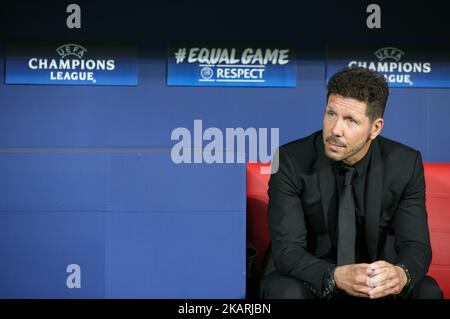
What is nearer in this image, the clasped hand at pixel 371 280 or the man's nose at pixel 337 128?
the clasped hand at pixel 371 280

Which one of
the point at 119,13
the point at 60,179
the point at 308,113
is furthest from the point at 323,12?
the point at 60,179

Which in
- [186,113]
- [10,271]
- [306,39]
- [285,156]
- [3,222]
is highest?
[306,39]

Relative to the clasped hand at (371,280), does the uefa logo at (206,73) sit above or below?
above

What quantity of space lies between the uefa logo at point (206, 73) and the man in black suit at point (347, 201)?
1.35 metres

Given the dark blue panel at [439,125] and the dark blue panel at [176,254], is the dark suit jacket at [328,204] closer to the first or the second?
the dark blue panel at [176,254]

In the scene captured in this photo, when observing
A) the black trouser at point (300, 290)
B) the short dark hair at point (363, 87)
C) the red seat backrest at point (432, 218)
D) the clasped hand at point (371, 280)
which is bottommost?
the black trouser at point (300, 290)

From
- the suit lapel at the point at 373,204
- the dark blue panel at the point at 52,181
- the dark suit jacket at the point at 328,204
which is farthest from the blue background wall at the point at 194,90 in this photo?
the suit lapel at the point at 373,204

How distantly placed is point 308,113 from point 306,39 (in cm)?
39

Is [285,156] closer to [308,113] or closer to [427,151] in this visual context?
[308,113]

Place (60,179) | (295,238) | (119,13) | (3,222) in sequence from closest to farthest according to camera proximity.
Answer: (295,238), (3,222), (60,179), (119,13)

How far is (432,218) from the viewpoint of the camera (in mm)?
2922

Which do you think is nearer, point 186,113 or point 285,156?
point 285,156

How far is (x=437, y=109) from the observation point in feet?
12.5

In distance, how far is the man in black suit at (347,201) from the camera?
2.21 meters
